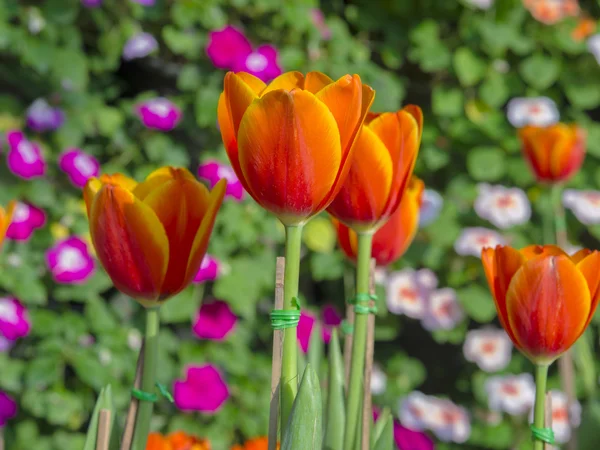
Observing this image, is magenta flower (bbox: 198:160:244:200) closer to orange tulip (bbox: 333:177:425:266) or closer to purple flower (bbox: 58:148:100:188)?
purple flower (bbox: 58:148:100:188)

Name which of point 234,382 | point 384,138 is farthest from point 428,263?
point 384,138

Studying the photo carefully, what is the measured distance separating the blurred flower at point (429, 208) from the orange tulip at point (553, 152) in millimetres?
453

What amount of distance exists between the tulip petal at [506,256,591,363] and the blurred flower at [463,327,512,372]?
1398mm

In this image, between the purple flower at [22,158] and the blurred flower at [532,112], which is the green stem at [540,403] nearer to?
the purple flower at [22,158]

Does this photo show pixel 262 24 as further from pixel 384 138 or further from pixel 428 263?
pixel 384 138

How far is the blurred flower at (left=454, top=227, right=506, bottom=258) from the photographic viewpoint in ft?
6.05

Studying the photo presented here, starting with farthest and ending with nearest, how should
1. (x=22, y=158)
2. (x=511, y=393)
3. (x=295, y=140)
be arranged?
(x=511, y=393) → (x=22, y=158) → (x=295, y=140)

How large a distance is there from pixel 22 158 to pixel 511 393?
1.26m

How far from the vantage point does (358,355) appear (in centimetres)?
52

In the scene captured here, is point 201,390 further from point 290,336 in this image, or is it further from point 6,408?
point 290,336

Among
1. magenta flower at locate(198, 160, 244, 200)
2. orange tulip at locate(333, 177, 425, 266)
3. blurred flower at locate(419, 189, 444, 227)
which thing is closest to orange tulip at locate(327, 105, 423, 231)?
orange tulip at locate(333, 177, 425, 266)

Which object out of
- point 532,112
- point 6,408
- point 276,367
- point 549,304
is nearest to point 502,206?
point 532,112

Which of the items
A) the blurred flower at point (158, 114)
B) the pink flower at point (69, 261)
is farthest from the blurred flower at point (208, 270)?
the blurred flower at point (158, 114)

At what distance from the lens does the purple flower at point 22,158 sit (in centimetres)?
158
